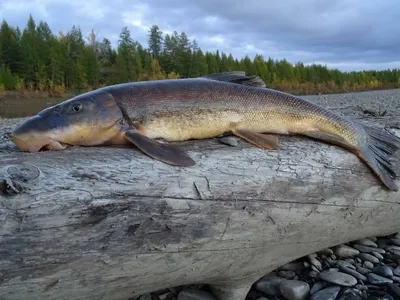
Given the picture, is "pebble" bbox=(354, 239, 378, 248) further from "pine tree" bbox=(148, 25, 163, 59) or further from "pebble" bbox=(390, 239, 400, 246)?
"pine tree" bbox=(148, 25, 163, 59)

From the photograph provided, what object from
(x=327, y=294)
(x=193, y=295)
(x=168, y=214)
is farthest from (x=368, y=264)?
(x=168, y=214)

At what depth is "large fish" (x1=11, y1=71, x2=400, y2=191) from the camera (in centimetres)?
272

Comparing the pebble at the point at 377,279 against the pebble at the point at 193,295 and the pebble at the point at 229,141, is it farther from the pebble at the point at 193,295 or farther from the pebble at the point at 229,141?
the pebble at the point at 229,141

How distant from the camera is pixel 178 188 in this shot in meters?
2.50

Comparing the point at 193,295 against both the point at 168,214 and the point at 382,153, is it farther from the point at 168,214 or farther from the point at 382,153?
the point at 382,153

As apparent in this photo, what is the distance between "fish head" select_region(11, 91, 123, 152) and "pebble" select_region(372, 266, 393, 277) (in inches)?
96.2

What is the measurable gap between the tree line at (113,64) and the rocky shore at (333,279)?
121ft

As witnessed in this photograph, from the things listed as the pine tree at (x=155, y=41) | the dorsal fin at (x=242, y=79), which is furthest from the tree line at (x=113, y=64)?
the dorsal fin at (x=242, y=79)

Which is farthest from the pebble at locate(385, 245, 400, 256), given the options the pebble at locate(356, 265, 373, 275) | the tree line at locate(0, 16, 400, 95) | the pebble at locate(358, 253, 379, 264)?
the tree line at locate(0, 16, 400, 95)

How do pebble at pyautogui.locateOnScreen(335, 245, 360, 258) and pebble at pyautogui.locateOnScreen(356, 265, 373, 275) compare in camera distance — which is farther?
pebble at pyautogui.locateOnScreen(335, 245, 360, 258)

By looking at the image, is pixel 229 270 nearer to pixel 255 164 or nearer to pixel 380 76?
pixel 255 164

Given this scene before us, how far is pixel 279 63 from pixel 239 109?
63233 mm

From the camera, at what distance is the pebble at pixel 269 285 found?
315 cm

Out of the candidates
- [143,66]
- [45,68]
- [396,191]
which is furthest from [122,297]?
[143,66]
